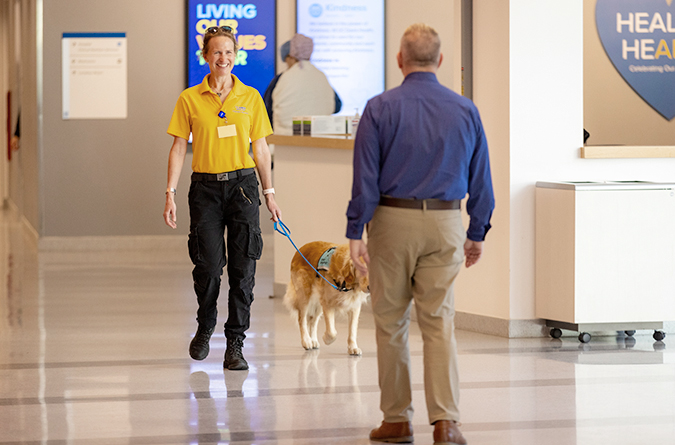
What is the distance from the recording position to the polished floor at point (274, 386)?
10.3ft

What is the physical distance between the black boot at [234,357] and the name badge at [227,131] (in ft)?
3.14

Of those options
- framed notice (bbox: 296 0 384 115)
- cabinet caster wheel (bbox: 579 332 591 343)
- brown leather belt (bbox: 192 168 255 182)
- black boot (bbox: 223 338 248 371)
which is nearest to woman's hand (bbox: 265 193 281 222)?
brown leather belt (bbox: 192 168 255 182)

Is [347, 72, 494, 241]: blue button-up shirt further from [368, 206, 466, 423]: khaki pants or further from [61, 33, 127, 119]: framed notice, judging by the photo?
[61, 33, 127, 119]: framed notice

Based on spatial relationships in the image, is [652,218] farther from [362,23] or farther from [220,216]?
[362,23]

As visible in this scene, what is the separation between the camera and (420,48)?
9.15 feet

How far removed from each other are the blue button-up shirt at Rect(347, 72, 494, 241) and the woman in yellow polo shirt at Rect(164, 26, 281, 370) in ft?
3.98

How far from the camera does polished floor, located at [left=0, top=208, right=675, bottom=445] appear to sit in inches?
123

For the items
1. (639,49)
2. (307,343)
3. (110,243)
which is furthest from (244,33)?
(307,343)

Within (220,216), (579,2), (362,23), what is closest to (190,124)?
(220,216)

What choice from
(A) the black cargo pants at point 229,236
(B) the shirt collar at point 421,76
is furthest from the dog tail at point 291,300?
(B) the shirt collar at point 421,76

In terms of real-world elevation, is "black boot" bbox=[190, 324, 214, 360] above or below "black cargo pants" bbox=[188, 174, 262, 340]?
below

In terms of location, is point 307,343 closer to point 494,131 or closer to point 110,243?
point 494,131

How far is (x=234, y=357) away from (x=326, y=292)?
57cm

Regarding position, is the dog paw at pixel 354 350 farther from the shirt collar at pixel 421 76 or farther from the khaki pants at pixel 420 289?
the shirt collar at pixel 421 76
